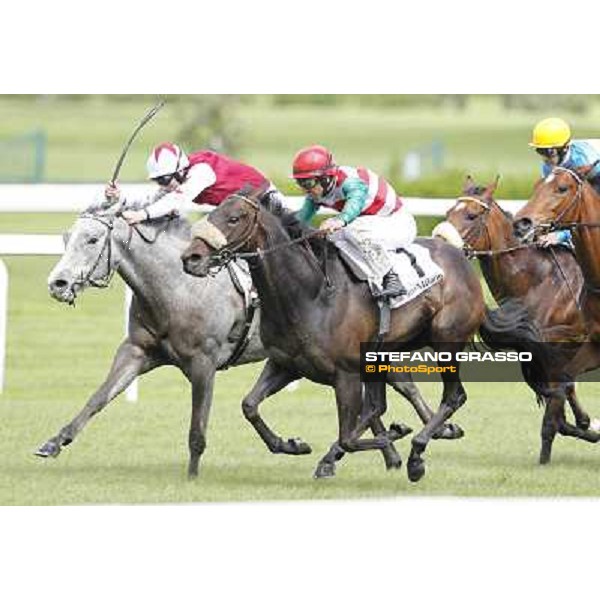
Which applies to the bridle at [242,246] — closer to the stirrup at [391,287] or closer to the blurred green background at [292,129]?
the stirrup at [391,287]

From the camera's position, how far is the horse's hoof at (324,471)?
8.80m

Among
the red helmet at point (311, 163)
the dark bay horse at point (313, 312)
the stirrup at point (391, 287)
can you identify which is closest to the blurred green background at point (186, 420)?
the dark bay horse at point (313, 312)

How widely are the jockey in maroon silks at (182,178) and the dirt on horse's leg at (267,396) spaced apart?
0.90 meters

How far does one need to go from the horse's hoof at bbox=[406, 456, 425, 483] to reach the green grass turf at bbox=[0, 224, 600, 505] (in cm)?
9

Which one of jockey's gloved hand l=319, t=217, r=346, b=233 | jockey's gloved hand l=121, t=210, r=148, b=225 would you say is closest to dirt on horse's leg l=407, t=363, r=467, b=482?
jockey's gloved hand l=319, t=217, r=346, b=233

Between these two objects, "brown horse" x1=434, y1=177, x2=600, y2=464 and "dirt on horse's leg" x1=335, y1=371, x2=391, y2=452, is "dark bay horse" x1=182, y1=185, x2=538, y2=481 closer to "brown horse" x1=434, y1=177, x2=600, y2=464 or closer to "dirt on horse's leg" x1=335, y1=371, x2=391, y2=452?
"dirt on horse's leg" x1=335, y1=371, x2=391, y2=452

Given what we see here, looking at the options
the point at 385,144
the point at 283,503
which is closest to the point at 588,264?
the point at 283,503

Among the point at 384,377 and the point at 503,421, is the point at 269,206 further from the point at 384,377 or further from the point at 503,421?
the point at 503,421

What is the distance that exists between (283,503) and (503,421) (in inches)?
132

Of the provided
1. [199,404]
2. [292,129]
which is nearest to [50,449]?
[199,404]

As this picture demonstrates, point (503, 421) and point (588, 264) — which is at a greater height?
point (588, 264)

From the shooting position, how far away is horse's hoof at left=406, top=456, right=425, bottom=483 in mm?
8633

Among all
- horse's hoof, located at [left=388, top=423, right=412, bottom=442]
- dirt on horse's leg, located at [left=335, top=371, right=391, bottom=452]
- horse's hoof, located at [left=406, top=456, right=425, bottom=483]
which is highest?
dirt on horse's leg, located at [left=335, top=371, right=391, bottom=452]

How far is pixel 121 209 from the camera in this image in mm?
9102
